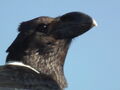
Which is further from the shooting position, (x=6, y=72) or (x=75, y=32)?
(x=75, y=32)

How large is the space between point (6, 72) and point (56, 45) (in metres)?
2.17

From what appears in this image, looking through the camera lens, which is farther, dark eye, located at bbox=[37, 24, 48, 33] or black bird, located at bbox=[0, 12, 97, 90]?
dark eye, located at bbox=[37, 24, 48, 33]

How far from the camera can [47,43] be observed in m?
17.0

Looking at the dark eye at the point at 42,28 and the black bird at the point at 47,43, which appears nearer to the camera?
the black bird at the point at 47,43

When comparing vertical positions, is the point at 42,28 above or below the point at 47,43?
above

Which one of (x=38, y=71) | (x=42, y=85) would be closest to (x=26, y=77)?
(x=42, y=85)

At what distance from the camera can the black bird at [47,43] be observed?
54.5 feet

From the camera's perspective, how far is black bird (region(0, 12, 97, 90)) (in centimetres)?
1662

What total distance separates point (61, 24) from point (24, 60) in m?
1.05

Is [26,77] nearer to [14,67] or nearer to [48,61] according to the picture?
[14,67]

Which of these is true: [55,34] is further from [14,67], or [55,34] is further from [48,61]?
[14,67]

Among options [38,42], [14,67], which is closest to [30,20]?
[38,42]

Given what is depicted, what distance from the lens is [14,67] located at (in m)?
Answer: 15.5

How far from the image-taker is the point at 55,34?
1714 cm
